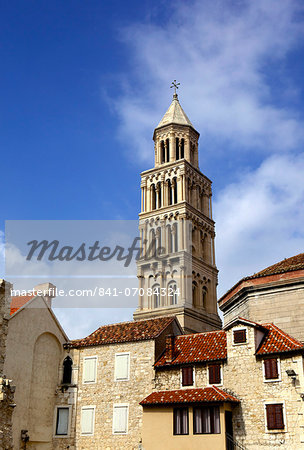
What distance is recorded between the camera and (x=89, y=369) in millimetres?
36125

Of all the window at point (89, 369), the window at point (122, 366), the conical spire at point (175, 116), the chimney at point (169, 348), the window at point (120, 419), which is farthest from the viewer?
the conical spire at point (175, 116)

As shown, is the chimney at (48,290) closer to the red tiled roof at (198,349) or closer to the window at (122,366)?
the window at (122,366)

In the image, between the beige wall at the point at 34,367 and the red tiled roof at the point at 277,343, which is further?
the beige wall at the point at 34,367

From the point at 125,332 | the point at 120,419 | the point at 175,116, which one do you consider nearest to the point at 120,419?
the point at 120,419

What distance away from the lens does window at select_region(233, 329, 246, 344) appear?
3077 cm

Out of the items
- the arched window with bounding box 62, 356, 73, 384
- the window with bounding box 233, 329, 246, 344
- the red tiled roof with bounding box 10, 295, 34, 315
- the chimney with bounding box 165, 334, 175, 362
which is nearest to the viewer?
the window with bounding box 233, 329, 246, 344

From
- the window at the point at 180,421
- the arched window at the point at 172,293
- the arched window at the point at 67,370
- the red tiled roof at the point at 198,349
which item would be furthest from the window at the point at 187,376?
the arched window at the point at 172,293

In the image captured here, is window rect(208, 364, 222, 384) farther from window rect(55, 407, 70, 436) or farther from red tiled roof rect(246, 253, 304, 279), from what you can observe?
window rect(55, 407, 70, 436)

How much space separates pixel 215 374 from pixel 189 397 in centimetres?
224

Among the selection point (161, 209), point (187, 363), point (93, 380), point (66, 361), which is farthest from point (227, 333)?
point (161, 209)

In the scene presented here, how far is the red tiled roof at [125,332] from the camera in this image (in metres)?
35.5

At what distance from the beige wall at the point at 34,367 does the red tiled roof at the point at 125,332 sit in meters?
2.15

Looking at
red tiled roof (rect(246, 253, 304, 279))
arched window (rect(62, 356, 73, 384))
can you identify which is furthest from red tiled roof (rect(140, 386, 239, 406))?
red tiled roof (rect(246, 253, 304, 279))

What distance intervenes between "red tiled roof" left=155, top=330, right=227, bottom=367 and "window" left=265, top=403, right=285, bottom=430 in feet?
13.1
